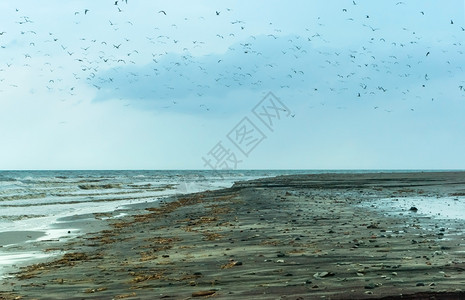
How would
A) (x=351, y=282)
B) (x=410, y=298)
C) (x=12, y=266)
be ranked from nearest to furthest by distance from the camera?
1. (x=410, y=298)
2. (x=351, y=282)
3. (x=12, y=266)

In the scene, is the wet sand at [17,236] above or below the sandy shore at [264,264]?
above

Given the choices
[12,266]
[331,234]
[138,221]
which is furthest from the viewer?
[138,221]

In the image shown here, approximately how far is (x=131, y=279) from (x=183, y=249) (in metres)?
3.76

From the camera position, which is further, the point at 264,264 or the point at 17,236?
the point at 17,236

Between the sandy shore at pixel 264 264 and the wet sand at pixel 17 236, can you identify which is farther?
the wet sand at pixel 17 236

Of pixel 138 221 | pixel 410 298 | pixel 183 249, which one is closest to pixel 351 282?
pixel 410 298

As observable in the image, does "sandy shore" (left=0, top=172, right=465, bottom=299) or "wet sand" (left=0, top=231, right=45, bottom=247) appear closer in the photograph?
"sandy shore" (left=0, top=172, right=465, bottom=299)

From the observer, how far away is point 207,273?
9789mm

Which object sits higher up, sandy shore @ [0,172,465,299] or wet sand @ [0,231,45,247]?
wet sand @ [0,231,45,247]

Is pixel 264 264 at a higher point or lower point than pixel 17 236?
lower

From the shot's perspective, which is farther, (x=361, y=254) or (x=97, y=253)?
(x=97, y=253)

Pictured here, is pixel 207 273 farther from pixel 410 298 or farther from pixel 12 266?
pixel 12 266

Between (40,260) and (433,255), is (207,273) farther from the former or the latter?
(40,260)

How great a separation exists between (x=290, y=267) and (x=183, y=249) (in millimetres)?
4346
